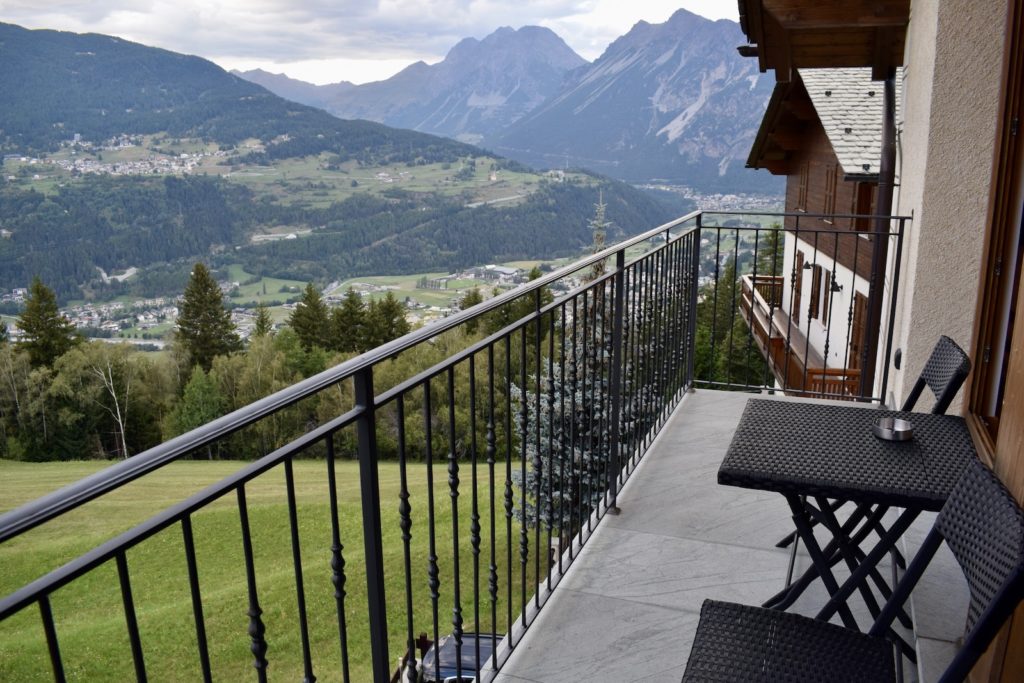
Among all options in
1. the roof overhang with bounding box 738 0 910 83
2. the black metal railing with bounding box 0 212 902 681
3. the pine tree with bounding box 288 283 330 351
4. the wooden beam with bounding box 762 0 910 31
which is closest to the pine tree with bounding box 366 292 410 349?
the pine tree with bounding box 288 283 330 351

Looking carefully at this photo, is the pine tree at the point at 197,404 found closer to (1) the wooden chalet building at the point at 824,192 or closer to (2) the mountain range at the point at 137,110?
(1) the wooden chalet building at the point at 824,192

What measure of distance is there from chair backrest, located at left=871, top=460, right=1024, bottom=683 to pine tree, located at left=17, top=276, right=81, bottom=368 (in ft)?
161

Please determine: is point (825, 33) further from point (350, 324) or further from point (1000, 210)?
point (350, 324)

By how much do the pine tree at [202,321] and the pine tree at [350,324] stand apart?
7252 mm

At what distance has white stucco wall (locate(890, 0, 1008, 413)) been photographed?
3.65m

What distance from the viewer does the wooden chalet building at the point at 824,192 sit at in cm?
1077

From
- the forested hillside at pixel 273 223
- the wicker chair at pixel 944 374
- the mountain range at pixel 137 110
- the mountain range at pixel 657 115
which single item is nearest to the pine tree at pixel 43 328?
the forested hillside at pixel 273 223

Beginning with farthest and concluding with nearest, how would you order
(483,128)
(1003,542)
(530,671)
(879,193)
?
(483,128) → (879,193) → (530,671) → (1003,542)

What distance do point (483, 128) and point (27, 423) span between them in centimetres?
16361

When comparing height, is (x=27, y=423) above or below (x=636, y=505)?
below

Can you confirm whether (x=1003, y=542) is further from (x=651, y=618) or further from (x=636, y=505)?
(x=636, y=505)

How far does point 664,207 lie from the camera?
248ft

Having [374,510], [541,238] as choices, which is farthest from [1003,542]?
[541,238]

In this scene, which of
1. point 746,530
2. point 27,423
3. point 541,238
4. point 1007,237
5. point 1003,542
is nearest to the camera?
point 1003,542
